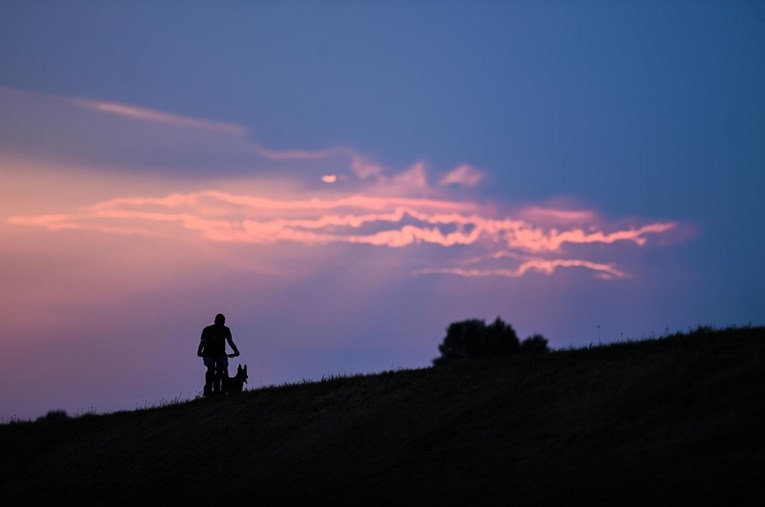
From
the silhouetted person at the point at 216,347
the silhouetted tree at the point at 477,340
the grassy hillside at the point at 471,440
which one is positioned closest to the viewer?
the grassy hillside at the point at 471,440

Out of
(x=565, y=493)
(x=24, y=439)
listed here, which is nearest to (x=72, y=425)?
(x=24, y=439)

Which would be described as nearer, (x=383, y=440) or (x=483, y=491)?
(x=483, y=491)

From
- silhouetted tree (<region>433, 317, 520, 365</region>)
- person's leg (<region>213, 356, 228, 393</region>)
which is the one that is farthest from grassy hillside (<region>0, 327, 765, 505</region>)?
silhouetted tree (<region>433, 317, 520, 365</region>)

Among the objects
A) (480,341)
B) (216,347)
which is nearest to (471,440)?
(216,347)

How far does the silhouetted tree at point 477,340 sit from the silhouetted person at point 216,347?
311 ft

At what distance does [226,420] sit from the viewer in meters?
25.4

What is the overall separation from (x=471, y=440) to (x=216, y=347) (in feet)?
38.5

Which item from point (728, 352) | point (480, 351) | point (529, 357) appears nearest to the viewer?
point (728, 352)

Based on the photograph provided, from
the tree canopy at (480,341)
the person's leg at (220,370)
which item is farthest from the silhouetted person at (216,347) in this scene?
the tree canopy at (480,341)

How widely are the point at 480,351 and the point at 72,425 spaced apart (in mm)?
96079

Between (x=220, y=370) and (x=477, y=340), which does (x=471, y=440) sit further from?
(x=477, y=340)

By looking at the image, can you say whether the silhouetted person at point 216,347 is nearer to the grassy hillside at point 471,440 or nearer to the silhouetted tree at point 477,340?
the grassy hillside at point 471,440

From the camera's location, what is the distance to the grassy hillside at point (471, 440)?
50.0ft

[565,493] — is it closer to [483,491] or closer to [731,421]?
[483,491]
